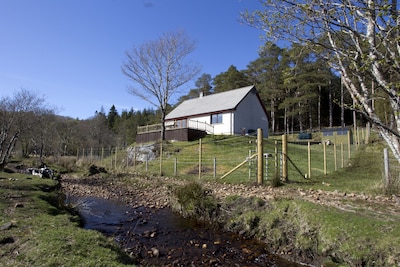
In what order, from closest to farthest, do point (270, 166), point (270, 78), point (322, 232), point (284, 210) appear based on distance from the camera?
point (322, 232) → point (284, 210) → point (270, 166) → point (270, 78)

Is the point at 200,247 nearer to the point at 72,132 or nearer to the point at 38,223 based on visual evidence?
the point at 38,223

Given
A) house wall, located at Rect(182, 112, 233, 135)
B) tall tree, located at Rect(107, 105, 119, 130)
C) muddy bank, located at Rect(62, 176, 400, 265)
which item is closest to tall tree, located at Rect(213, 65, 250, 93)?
house wall, located at Rect(182, 112, 233, 135)

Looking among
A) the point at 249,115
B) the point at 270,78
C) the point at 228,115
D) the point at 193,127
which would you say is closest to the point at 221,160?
the point at 228,115

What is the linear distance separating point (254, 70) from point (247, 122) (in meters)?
21.1

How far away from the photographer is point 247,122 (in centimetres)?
3095

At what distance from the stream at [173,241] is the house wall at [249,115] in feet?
70.1

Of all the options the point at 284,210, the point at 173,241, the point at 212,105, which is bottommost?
the point at 173,241

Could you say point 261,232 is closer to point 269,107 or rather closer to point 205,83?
point 269,107

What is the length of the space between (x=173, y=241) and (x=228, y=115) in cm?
2366

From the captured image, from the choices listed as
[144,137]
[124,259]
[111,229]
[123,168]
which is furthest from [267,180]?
[144,137]

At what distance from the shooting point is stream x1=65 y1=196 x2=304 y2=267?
17.8ft

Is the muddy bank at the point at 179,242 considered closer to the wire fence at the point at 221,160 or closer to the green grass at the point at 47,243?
the green grass at the point at 47,243

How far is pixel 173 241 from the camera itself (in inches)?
259

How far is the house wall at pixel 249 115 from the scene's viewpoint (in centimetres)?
2969
